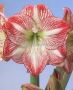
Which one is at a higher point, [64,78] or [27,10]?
[27,10]

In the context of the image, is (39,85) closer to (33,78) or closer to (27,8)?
(33,78)

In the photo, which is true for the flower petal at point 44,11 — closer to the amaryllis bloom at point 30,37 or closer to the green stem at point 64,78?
the amaryllis bloom at point 30,37

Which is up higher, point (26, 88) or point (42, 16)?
point (42, 16)

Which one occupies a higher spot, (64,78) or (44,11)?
(44,11)

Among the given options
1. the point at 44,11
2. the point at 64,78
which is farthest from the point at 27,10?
the point at 64,78

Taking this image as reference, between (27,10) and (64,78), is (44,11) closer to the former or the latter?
(27,10)

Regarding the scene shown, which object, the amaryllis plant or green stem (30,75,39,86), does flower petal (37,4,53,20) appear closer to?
the amaryllis plant

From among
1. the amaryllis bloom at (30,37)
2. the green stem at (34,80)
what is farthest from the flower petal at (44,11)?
the green stem at (34,80)

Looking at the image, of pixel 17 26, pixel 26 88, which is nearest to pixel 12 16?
pixel 17 26
